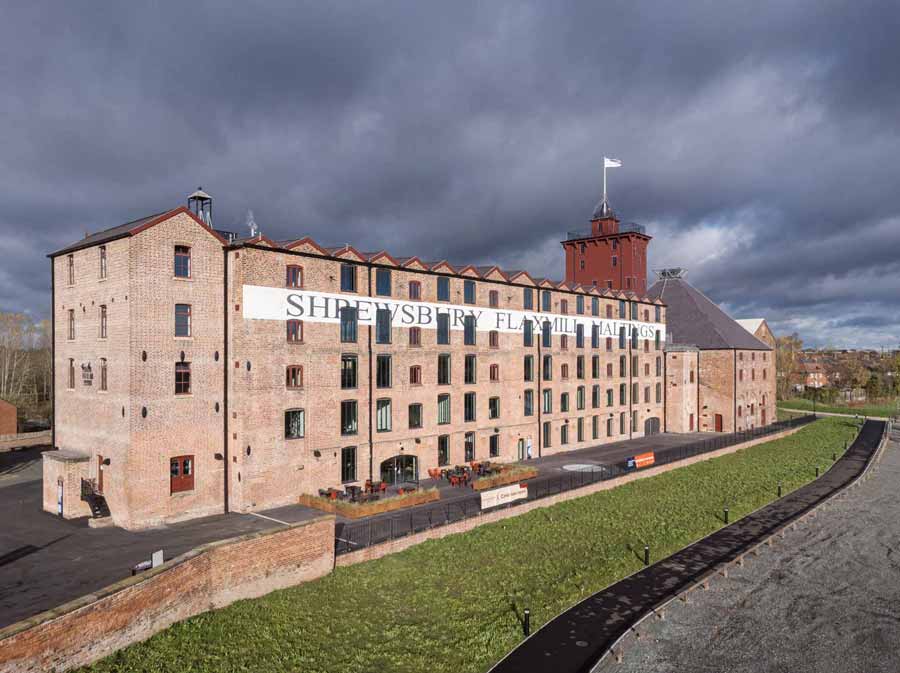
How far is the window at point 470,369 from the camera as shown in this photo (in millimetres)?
40688

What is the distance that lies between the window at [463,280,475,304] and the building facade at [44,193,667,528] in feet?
0.67

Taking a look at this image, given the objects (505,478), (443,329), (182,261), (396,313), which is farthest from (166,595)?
(443,329)

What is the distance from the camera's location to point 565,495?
3328cm

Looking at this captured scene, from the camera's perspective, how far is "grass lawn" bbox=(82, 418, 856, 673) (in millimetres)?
16094

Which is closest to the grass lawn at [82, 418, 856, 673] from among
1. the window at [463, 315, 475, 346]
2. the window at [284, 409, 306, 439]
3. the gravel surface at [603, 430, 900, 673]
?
the gravel surface at [603, 430, 900, 673]

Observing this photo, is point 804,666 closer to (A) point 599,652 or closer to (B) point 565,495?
(A) point 599,652

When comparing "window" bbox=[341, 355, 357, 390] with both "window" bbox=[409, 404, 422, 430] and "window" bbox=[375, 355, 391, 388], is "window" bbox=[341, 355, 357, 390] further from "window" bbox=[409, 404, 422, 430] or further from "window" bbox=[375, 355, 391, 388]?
"window" bbox=[409, 404, 422, 430]

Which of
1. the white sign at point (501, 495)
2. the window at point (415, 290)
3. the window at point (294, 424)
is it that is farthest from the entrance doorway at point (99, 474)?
the window at point (415, 290)

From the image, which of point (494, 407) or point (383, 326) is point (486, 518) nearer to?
point (383, 326)

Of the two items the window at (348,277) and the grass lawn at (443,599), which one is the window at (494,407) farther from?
the window at (348,277)

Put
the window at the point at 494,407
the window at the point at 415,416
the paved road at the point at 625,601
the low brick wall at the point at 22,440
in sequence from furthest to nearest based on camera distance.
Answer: the low brick wall at the point at 22,440
the window at the point at 494,407
the window at the point at 415,416
the paved road at the point at 625,601

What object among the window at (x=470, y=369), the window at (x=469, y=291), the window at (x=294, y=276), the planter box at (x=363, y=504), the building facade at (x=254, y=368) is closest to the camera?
the building facade at (x=254, y=368)

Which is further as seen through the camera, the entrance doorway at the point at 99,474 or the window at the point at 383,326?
the window at the point at 383,326

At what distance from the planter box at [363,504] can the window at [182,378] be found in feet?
25.2
